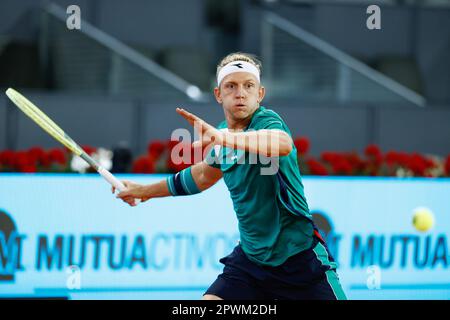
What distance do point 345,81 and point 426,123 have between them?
58.1 inches

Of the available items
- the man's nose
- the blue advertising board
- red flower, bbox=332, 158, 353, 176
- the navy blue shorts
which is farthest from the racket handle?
red flower, bbox=332, 158, 353, 176

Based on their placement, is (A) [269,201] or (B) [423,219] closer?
(A) [269,201]

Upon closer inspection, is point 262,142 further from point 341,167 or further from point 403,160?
point 403,160

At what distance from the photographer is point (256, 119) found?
450 centimetres

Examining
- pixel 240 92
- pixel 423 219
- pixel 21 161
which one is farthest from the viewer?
pixel 21 161

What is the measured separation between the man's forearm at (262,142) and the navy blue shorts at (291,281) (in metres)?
0.61

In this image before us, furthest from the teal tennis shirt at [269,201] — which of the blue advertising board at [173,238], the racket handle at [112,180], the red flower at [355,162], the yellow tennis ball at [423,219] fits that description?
the red flower at [355,162]

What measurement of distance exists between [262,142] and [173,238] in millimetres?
2925

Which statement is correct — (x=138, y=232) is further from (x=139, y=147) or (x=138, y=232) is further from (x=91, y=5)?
(x=91, y=5)

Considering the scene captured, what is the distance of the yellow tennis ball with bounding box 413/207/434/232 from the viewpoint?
713cm

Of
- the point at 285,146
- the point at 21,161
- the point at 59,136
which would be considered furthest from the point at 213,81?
the point at 285,146

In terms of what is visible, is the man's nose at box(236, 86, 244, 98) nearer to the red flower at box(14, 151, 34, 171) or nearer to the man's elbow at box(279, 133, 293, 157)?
the man's elbow at box(279, 133, 293, 157)

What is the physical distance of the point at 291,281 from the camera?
4.57 m

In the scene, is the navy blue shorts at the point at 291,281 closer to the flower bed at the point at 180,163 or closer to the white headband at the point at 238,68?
the white headband at the point at 238,68
